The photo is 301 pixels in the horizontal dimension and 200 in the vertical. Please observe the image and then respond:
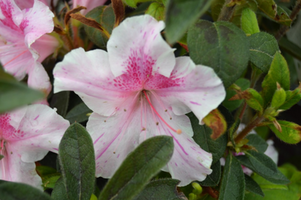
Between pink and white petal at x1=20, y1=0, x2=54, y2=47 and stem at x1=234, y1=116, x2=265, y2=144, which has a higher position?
pink and white petal at x1=20, y1=0, x2=54, y2=47

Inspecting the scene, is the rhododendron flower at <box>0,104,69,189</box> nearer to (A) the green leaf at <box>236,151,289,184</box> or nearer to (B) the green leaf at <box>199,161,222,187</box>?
(B) the green leaf at <box>199,161,222,187</box>

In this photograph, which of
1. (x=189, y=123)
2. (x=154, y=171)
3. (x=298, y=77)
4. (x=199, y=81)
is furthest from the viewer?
(x=298, y=77)

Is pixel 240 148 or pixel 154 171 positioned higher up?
pixel 154 171

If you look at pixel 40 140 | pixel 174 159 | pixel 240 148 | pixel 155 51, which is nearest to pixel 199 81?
pixel 155 51

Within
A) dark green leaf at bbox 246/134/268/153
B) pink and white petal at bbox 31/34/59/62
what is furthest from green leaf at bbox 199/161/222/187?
pink and white petal at bbox 31/34/59/62

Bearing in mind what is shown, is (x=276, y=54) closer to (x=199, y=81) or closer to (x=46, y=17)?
(x=199, y=81)
